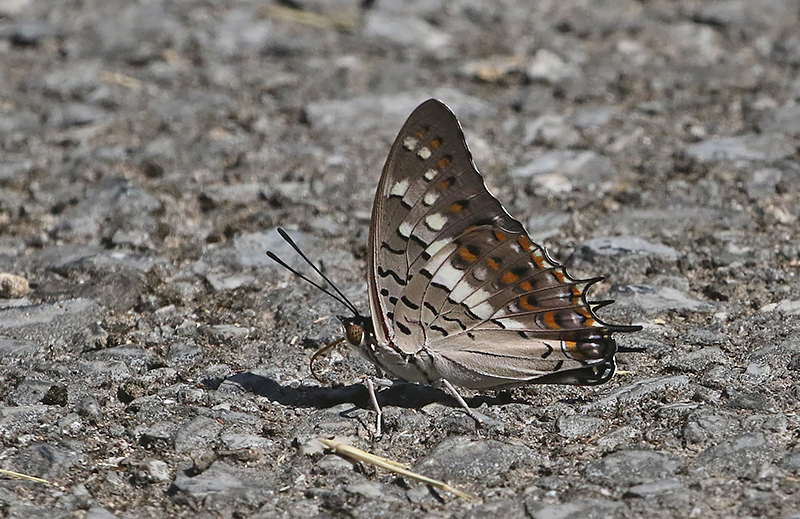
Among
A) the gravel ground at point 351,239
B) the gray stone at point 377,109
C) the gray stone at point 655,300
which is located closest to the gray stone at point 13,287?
the gravel ground at point 351,239

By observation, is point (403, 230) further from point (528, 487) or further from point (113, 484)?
point (113, 484)

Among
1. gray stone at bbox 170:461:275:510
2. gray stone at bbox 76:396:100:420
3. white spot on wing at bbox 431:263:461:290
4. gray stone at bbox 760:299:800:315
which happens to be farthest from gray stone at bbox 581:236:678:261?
gray stone at bbox 76:396:100:420

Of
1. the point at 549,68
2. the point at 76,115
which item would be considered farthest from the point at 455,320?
the point at 549,68

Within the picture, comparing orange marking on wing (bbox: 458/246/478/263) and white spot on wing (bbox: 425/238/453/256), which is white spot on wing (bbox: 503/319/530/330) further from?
white spot on wing (bbox: 425/238/453/256)

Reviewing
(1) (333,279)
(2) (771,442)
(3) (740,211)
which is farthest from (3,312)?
(3) (740,211)

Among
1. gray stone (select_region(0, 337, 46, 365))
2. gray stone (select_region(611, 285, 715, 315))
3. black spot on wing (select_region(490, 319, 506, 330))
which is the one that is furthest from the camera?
gray stone (select_region(611, 285, 715, 315))

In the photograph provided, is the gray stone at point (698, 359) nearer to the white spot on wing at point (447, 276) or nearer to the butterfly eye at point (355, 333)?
the white spot on wing at point (447, 276)

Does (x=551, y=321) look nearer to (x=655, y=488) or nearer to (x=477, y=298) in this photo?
(x=477, y=298)

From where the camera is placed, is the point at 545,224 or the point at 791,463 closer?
the point at 791,463
